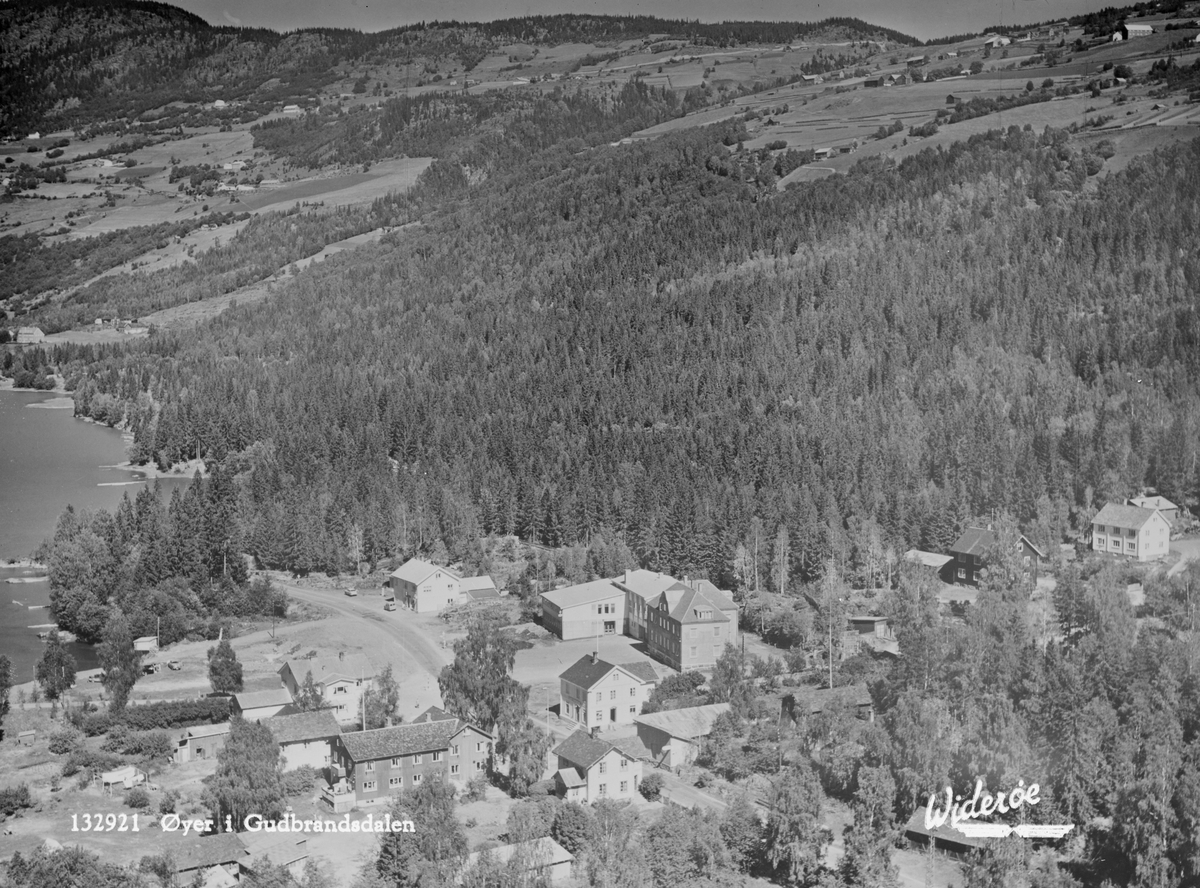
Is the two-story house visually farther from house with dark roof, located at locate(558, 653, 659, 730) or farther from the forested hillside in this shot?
the forested hillside

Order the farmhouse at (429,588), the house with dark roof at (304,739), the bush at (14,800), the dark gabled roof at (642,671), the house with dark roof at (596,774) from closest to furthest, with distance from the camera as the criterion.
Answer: the bush at (14,800) → the house with dark roof at (596,774) → the house with dark roof at (304,739) → the dark gabled roof at (642,671) → the farmhouse at (429,588)

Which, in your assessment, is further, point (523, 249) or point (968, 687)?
point (523, 249)

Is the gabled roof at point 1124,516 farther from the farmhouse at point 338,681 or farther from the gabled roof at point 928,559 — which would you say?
the farmhouse at point 338,681

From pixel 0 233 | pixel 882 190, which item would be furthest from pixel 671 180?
pixel 0 233

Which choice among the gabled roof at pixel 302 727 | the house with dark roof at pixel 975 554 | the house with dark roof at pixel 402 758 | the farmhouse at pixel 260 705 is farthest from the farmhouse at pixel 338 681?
the house with dark roof at pixel 975 554

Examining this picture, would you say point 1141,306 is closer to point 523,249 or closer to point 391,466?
point 391,466

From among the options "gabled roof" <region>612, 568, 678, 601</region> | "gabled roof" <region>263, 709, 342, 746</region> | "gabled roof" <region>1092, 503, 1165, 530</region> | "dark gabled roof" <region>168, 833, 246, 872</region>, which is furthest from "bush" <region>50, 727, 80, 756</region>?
"gabled roof" <region>1092, 503, 1165, 530</region>

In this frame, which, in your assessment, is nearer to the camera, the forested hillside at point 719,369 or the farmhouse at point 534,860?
the farmhouse at point 534,860
